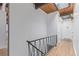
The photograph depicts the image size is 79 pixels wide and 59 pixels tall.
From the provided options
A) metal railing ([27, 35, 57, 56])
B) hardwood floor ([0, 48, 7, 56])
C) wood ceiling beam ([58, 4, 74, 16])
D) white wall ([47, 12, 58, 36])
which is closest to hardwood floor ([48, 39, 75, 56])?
metal railing ([27, 35, 57, 56])

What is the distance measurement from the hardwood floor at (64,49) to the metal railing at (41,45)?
100 mm

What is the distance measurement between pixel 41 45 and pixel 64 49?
1.22 feet

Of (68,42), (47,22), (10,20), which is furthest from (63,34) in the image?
(10,20)

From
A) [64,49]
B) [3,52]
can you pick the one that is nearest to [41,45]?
[64,49]

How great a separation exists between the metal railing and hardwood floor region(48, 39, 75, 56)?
100 mm

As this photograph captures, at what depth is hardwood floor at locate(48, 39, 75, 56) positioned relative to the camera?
2.30 metres

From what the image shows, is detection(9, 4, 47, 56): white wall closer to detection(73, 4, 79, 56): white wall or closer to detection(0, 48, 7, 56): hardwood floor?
detection(0, 48, 7, 56): hardwood floor

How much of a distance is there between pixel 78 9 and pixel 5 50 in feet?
4.13

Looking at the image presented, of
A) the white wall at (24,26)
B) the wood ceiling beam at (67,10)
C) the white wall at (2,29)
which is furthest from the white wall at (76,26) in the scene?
the white wall at (2,29)

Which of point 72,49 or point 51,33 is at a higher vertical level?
point 51,33

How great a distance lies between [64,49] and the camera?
2312 millimetres

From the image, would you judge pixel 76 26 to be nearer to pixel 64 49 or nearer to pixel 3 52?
pixel 64 49

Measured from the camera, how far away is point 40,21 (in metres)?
2.41

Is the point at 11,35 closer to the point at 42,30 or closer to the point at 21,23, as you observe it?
the point at 21,23
